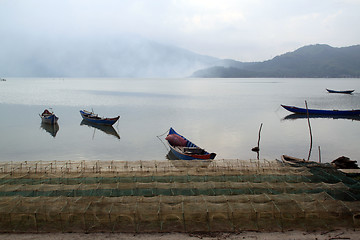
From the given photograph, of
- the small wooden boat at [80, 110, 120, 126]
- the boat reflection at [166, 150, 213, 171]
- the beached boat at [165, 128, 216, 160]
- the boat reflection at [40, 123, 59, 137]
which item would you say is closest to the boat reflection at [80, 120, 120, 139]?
the small wooden boat at [80, 110, 120, 126]

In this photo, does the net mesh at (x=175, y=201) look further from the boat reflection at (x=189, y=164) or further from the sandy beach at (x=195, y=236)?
the boat reflection at (x=189, y=164)

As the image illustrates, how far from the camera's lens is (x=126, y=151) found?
3303 centimetres

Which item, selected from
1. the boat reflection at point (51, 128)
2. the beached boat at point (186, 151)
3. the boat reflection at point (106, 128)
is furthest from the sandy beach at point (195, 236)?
the boat reflection at point (51, 128)

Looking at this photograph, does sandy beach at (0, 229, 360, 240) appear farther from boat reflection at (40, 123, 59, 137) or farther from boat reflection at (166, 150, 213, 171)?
boat reflection at (40, 123, 59, 137)

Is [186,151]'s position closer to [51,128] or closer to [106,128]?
[106,128]

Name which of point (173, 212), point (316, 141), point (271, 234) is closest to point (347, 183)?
point (271, 234)

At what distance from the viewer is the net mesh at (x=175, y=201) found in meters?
12.8

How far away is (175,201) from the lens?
14242mm

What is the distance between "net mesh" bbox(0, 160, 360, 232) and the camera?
12812 millimetres

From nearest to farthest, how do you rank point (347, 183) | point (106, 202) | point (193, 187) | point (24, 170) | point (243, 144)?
point (106, 202), point (193, 187), point (347, 183), point (24, 170), point (243, 144)

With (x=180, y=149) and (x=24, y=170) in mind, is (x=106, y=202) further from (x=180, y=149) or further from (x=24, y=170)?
(x=180, y=149)

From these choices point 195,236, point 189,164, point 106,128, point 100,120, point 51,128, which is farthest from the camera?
point 100,120

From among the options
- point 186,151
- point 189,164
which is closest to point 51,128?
point 186,151

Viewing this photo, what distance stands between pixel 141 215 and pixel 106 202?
1961mm
